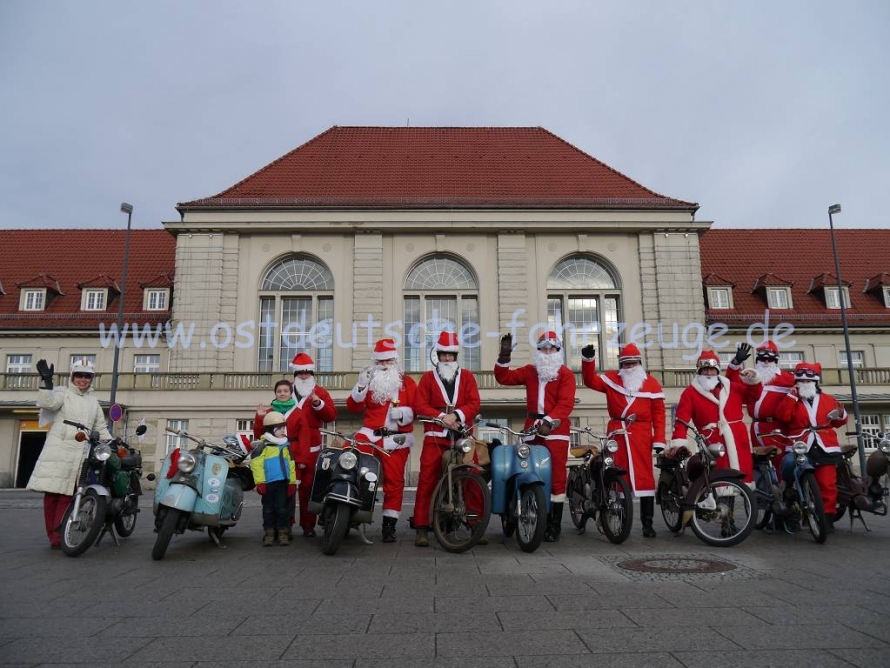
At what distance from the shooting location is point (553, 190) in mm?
33219

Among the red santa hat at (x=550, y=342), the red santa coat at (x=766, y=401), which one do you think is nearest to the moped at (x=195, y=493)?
the red santa hat at (x=550, y=342)

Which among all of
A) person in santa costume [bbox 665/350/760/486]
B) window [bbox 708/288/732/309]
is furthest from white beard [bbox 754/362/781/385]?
window [bbox 708/288/732/309]

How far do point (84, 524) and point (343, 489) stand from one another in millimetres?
2952

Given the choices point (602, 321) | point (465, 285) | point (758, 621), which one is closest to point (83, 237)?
point (465, 285)

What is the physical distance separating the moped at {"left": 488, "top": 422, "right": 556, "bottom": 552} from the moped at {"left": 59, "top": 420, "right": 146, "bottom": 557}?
13.1ft

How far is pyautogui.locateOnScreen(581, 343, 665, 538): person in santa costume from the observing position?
27.8 ft

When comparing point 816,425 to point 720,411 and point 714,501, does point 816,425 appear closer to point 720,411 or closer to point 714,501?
point 720,411

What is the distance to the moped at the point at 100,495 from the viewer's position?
24.2ft

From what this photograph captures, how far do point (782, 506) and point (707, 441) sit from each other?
4.14 ft

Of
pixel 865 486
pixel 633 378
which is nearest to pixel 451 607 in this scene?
pixel 633 378

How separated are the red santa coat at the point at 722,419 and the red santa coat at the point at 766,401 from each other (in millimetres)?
230

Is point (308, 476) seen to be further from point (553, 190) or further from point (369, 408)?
point (553, 190)

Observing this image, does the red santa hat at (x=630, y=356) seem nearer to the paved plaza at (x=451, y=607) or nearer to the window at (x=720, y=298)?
the paved plaza at (x=451, y=607)

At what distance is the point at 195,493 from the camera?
7168mm
